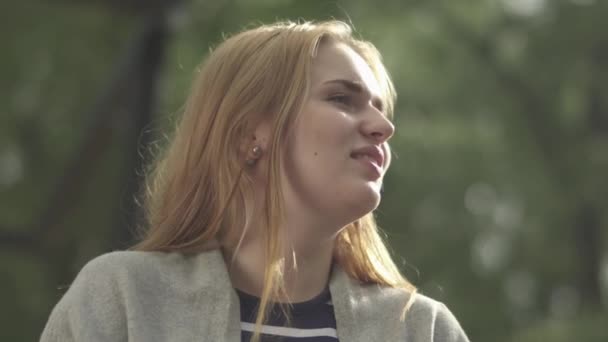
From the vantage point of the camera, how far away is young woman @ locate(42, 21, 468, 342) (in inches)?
133

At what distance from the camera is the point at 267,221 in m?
3.48

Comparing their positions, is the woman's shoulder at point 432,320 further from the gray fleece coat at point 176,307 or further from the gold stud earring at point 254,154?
the gold stud earring at point 254,154

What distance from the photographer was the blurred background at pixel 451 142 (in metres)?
10.9

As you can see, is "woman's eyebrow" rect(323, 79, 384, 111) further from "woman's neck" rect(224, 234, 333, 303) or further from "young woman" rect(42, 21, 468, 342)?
"woman's neck" rect(224, 234, 333, 303)


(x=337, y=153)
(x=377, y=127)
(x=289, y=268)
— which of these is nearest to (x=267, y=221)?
(x=289, y=268)

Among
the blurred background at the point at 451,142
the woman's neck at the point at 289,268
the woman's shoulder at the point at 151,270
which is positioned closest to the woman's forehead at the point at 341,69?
the woman's neck at the point at 289,268

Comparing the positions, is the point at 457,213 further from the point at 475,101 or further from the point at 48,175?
the point at 48,175

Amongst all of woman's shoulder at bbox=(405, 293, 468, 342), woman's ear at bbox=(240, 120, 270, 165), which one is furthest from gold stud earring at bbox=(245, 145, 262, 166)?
woman's shoulder at bbox=(405, 293, 468, 342)

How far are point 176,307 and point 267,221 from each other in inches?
12.1

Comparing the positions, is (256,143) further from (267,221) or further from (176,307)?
(176,307)

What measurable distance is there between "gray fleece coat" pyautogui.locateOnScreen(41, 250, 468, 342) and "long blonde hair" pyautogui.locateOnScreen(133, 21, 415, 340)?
0.26ft

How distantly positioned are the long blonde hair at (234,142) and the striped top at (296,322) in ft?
0.22

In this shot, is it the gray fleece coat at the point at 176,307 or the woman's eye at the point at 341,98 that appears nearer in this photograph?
the gray fleece coat at the point at 176,307

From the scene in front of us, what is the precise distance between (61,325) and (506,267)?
30.2 feet
